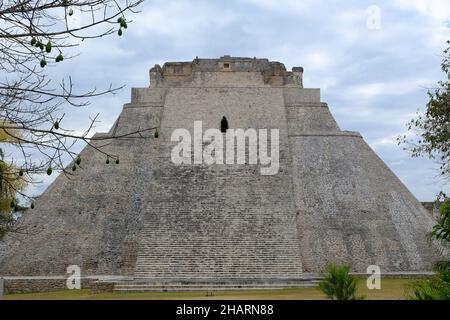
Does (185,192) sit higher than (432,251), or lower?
higher

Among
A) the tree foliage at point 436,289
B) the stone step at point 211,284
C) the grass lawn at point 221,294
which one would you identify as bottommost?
the tree foliage at point 436,289

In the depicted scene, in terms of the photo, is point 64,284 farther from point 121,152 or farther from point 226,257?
point 121,152

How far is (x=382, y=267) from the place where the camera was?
1678cm

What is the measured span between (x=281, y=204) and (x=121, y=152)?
547cm

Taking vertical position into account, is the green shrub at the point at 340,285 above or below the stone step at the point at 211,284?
below

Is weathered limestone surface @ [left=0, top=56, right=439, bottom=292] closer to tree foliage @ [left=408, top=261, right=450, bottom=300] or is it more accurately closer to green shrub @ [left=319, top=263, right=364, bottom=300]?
green shrub @ [left=319, top=263, right=364, bottom=300]

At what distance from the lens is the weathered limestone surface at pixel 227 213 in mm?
16672

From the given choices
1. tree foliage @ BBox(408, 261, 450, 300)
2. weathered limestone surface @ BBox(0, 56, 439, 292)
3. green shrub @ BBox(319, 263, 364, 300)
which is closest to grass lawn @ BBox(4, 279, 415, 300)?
weathered limestone surface @ BBox(0, 56, 439, 292)

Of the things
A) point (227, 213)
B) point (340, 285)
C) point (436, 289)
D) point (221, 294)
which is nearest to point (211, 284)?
point (221, 294)

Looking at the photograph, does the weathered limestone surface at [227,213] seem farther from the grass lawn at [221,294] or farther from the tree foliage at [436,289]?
the tree foliage at [436,289]

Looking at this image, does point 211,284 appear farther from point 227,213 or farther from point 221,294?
point 227,213

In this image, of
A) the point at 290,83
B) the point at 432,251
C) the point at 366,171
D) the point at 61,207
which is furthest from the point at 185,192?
the point at 290,83

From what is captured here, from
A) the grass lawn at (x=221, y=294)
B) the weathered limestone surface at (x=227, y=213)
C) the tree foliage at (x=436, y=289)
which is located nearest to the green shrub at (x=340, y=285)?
the tree foliage at (x=436, y=289)

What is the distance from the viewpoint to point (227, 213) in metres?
18.1
